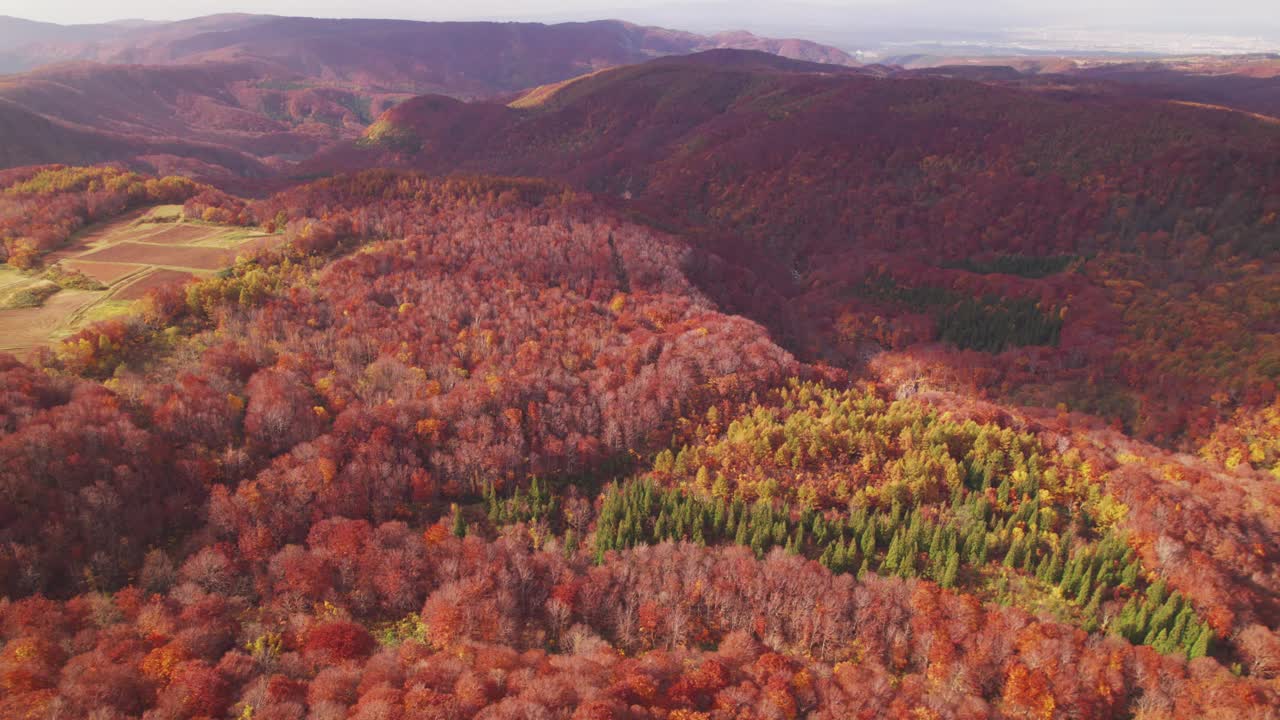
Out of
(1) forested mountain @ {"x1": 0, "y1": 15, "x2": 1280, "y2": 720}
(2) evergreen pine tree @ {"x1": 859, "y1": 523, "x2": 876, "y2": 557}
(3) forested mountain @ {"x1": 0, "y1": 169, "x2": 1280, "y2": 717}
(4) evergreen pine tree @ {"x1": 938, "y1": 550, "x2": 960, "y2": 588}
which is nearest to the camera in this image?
(3) forested mountain @ {"x1": 0, "y1": 169, "x2": 1280, "y2": 717}

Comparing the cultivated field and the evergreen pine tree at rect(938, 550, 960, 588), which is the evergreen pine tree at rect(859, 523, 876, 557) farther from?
the cultivated field

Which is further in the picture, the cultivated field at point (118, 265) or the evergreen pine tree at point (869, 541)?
the cultivated field at point (118, 265)

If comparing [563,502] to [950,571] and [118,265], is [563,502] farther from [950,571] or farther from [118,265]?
[118,265]

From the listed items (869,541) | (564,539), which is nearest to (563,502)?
(564,539)

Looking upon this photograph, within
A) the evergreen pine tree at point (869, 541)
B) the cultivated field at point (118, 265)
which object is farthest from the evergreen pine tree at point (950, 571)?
the cultivated field at point (118, 265)

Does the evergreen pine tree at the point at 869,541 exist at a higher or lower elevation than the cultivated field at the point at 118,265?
lower

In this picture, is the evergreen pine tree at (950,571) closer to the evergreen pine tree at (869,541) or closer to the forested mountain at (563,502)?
the forested mountain at (563,502)

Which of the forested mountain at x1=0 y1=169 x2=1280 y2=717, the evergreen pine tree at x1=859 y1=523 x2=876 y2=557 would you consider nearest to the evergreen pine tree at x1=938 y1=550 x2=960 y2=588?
the forested mountain at x1=0 y1=169 x2=1280 y2=717

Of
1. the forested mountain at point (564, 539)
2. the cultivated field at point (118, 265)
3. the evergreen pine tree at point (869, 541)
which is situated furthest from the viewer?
the cultivated field at point (118, 265)

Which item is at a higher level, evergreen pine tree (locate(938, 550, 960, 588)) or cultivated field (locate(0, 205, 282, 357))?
cultivated field (locate(0, 205, 282, 357))

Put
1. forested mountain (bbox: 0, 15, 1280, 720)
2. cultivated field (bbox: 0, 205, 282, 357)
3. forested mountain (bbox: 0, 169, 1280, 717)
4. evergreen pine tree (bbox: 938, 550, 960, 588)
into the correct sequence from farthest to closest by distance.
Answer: cultivated field (bbox: 0, 205, 282, 357) < evergreen pine tree (bbox: 938, 550, 960, 588) < forested mountain (bbox: 0, 15, 1280, 720) < forested mountain (bbox: 0, 169, 1280, 717)

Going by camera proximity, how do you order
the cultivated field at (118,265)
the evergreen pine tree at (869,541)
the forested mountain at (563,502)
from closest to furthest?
the forested mountain at (563,502) < the evergreen pine tree at (869,541) < the cultivated field at (118,265)
